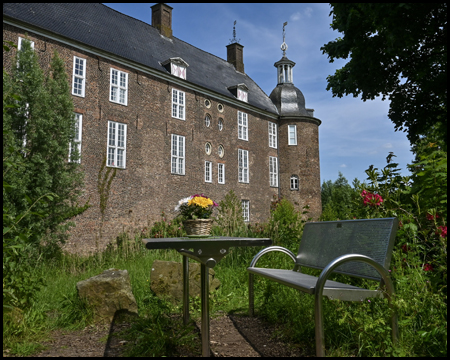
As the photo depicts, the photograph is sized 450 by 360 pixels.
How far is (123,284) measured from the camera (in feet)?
14.8

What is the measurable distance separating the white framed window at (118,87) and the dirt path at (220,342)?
12847 mm

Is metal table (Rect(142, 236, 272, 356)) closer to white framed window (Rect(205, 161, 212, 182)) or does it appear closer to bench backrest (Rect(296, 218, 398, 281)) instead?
bench backrest (Rect(296, 218, 398, 281))

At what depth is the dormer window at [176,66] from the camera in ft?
58.9

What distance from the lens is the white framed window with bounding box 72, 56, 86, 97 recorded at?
14.1m

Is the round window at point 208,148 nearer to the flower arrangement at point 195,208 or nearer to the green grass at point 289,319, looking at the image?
the green grass at point 289,319

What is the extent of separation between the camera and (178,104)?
59.3ft

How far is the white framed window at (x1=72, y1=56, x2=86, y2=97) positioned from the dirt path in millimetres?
12058

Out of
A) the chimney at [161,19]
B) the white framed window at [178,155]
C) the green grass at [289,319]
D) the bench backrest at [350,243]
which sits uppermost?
the chimney at [161,19]

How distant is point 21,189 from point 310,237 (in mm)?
8365

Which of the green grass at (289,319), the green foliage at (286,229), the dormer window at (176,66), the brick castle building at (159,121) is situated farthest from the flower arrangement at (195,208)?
the dormer window at (176,66)

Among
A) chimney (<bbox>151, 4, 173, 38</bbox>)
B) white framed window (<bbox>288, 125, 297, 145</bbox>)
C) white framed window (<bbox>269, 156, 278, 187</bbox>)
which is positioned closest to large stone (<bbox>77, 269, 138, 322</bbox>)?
chimney (<bbox>151, 4, 173, 38</bbox>)

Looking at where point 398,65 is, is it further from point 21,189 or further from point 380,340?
point 21,189

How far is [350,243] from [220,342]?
1.61m

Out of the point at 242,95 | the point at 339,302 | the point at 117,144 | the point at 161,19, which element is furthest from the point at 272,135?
the point at 339,302
